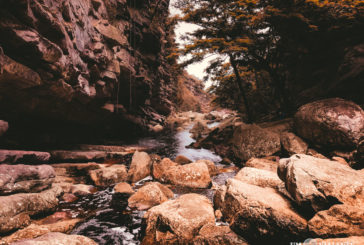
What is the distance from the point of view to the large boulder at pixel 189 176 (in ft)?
22.0

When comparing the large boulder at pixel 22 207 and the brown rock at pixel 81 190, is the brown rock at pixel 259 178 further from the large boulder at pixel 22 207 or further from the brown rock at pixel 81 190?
the large boulder at pixel 22 207

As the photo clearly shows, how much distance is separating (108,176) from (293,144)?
29.2 ft

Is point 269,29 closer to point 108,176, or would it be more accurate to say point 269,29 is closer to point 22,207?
point 108,176

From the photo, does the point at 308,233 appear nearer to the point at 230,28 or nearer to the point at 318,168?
the point at 318,168

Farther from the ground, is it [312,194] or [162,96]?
[162,96]

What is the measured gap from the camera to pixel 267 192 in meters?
3.85

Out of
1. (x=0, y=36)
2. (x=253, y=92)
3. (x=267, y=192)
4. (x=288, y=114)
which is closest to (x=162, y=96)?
(x=253, y=92)

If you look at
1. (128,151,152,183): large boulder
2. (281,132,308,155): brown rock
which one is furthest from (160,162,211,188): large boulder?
(281,132,308,155): brown rock

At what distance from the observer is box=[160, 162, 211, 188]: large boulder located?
22.0ft

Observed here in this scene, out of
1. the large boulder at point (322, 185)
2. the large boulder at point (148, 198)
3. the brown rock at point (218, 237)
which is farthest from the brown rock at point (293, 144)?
the brown rock at point (218, 237)

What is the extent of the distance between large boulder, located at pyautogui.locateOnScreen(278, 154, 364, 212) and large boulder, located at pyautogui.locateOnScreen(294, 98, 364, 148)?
5.12 m

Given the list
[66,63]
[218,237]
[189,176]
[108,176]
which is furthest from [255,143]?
[66,63]

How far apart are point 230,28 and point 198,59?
3.02 m

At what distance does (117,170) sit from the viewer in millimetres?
7289
